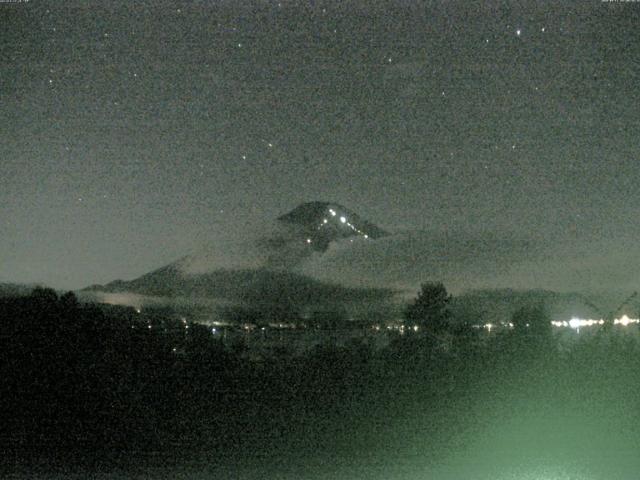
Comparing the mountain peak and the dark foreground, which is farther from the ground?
the mountain peak

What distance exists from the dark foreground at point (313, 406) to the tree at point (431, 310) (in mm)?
1761

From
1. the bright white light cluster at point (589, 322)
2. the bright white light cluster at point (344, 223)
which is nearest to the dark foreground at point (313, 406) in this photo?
the bright white light cluster at point (589, 322)

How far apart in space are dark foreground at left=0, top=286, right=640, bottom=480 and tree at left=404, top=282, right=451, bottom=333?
176 centimetres

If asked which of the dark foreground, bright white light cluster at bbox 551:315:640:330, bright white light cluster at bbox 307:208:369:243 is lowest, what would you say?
the dark foreground

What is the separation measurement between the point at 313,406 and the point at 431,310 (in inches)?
224

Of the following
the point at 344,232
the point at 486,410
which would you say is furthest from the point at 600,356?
the point at 344,232

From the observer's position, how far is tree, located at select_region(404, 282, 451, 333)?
15.8m

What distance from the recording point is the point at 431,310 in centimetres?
1706

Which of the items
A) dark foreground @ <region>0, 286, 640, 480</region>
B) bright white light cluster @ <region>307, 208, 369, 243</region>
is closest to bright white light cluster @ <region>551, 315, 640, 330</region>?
dark foreground @ <region>0, 286, 640, 480</region>

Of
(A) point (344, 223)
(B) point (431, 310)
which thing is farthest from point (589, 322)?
(A) point (344, 223)

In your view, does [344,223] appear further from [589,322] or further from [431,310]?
[589,322]

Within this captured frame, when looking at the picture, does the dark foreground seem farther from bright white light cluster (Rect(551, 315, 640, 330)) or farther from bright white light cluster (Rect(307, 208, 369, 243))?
bright white light cluster (Rect(307, 208, 369, 243))

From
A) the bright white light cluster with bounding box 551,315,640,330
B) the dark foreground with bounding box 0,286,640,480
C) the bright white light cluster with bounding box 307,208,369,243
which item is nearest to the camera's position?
the dark foreground with bounding box 0,286,640,480

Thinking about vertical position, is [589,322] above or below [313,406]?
above
